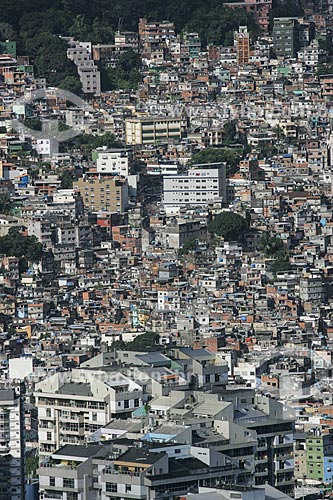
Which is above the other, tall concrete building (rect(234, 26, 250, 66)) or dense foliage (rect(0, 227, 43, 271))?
tall concrete building (rect(234, 26, 250, 66))

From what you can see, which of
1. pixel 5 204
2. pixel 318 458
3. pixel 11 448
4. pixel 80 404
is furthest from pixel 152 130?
pixel 80 404

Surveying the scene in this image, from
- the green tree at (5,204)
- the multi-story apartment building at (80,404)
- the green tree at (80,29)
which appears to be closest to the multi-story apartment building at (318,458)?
the multi-story apartment building at (80,404)

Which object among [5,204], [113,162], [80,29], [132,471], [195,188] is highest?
[132,471]

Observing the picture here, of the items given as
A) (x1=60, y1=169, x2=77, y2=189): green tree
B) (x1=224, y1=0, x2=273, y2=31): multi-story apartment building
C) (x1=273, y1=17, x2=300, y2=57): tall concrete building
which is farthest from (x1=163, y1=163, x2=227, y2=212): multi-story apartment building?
(x1=224, y1=0, x2=273, y2=31): multi-story apartment building

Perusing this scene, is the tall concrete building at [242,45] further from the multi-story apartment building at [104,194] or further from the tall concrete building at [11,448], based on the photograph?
the tall concrete building at [11,448]

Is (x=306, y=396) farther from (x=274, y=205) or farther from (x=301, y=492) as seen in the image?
(x=274, y=205)

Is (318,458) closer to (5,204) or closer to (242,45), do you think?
(5,204)

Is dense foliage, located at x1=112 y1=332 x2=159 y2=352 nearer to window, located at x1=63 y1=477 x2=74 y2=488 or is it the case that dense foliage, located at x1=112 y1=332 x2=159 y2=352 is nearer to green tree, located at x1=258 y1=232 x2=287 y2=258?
green tree, located at x1=258 y1=232 x2=287 y2=258
